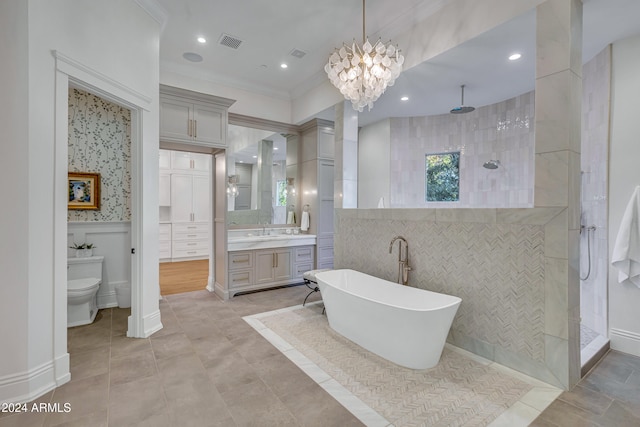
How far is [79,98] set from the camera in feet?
12.2

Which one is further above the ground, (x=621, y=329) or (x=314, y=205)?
(x=314, y=205)

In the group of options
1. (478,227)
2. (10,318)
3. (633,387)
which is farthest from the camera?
(478,227)

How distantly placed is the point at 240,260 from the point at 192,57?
3.01m

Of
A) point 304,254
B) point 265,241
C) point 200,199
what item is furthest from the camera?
point 200,199

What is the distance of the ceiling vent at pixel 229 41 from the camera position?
3.65 m

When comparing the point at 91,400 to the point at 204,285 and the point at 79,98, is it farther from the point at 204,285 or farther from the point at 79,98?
the point at 79,98

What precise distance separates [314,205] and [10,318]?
3.89 metres

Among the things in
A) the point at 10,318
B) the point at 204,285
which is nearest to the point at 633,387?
the point at 10,318

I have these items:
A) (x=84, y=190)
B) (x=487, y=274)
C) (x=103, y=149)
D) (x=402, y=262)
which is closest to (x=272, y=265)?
(x=402, y=262)

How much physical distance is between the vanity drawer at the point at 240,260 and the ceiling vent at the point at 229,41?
2.88m

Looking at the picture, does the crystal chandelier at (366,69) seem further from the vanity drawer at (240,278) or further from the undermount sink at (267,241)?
the vanity drawer at (240,278)

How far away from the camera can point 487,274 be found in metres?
2.59

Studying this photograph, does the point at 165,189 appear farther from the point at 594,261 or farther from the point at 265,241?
the point at 594,261

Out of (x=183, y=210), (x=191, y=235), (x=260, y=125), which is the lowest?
(x=191, y=235)
